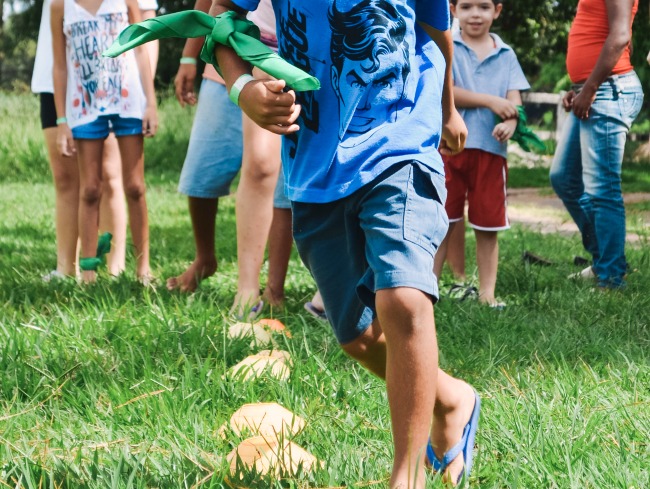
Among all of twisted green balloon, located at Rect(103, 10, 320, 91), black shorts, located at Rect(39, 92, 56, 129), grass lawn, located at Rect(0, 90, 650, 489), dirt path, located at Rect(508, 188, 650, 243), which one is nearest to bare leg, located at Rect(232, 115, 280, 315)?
grass lawn, located at Rect(0, 90, 650, 489)

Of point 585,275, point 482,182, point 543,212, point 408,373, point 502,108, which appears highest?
point 502,108

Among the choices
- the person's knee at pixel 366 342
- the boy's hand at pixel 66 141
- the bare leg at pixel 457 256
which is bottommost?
the bare leg at pixel 457 256

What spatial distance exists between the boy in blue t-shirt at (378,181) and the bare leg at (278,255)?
1875 millimetres

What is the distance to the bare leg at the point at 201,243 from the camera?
4723 mm

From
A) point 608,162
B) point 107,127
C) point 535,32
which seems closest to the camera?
point 107,127

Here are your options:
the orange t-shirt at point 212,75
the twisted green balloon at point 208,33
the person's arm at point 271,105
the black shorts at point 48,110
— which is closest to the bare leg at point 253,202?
the orange t-shirt at point 212,75

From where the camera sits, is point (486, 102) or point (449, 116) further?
point (486, 102)

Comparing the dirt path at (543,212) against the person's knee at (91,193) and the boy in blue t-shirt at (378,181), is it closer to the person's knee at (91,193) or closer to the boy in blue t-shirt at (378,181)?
the person's knee at (91,193)

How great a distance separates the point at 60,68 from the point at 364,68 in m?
3.11

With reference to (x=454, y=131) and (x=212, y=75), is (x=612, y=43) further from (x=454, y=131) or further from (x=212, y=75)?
(x=454, y=131)

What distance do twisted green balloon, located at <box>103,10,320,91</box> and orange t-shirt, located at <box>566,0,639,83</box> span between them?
10.9 feet

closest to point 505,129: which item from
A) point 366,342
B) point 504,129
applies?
point 504,129

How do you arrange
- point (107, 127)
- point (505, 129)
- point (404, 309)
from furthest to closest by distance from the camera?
1. point (107, 127)
2. point (505, 129)
3. point (404, 309)

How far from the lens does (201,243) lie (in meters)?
4.80
